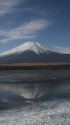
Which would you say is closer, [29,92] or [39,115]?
[39,115]

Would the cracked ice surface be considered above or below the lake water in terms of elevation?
below

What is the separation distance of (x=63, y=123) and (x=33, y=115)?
1.72m

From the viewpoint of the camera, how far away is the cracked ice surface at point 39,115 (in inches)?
425

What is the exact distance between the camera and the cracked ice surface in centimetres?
1080

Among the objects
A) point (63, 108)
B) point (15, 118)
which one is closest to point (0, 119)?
point (15, 118)

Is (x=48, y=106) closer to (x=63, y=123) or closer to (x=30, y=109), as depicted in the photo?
(x=30, y=109)

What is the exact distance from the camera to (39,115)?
38.8 ft

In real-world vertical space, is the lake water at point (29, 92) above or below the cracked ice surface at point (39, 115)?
above

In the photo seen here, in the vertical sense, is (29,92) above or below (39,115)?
above

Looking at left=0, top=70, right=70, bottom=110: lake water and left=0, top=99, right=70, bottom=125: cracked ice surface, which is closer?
left=0, top=99, right=70, bottom=125: cracked ice surface

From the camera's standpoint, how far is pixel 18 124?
34.7ft

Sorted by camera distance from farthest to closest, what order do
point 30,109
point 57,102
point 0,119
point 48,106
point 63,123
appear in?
point 57,102, point 48,106, point 30,109, point 0,119, point 63,123

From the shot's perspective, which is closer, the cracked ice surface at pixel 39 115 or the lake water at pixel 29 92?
the cracked ice surface at pixel 39 115

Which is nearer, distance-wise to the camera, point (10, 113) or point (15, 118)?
point (15, 118)
